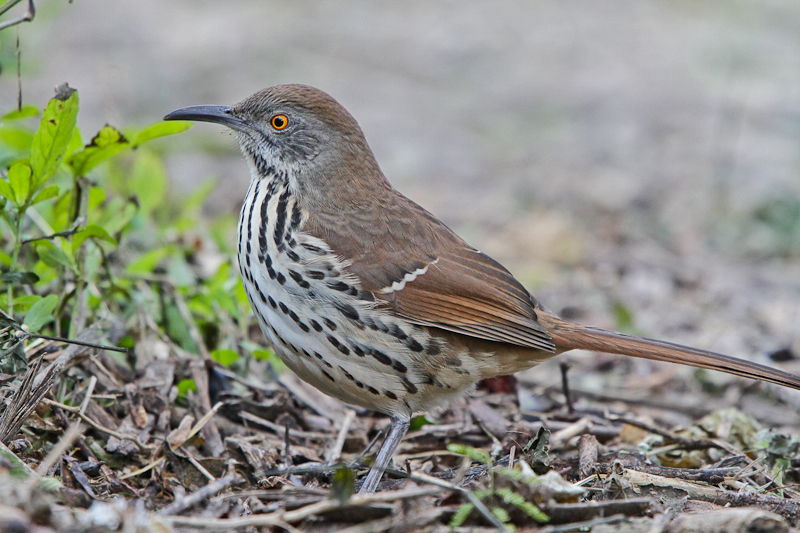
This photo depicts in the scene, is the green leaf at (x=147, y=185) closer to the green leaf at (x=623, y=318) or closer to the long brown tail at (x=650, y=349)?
the long brown tail at (x=650, y=349)

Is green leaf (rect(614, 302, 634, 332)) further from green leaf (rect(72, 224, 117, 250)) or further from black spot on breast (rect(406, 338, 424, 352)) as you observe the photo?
green leaf (rect(72, 224, 117, 250))

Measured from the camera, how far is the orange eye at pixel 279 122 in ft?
13.3

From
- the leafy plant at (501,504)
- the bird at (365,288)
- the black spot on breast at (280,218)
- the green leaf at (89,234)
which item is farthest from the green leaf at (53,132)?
the leafy plant at (501,504)

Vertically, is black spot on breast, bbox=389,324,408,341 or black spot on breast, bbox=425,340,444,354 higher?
black spot on breast, bbox=389,324,408,341

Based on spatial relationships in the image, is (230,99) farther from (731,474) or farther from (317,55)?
(731,474)

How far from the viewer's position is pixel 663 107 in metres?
10.7

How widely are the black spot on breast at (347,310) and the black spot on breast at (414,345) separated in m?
0.27

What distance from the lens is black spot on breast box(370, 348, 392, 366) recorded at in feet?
11.7

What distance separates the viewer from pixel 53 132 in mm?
3135

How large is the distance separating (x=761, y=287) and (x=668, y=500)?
428 cm

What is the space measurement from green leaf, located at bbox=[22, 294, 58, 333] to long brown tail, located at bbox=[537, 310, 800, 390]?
214cm

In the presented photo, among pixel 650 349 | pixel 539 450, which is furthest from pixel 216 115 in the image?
pixel 650 349

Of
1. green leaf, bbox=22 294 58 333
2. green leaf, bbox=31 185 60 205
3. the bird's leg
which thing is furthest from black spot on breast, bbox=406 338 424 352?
green leaf, bbox=31 185 60 205

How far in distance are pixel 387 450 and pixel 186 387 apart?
0.96m
